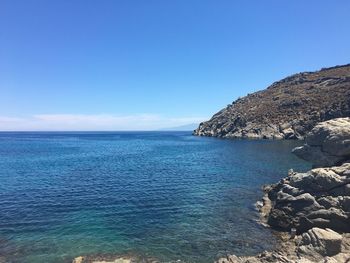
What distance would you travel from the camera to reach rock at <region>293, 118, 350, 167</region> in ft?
136

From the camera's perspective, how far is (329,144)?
43.3 m

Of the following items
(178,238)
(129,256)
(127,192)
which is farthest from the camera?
(127,192)

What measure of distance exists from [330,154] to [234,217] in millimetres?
15569

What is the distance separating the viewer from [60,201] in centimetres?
4666

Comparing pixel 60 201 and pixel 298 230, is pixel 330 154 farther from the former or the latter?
pixel 60 201

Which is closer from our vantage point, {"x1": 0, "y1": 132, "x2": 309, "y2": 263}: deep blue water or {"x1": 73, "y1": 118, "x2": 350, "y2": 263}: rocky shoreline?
{"x1": 73, "y1": 118, "x2": 350, "y2": 263}: rocky shoreline

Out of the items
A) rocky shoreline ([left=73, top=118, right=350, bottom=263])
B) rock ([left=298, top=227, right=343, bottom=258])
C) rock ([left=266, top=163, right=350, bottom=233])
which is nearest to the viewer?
rock ([left=298, top=227, right=343, bottom=258])

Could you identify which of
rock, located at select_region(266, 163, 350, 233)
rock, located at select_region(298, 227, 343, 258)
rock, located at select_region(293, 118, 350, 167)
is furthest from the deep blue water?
rock, located at select_region(293, 118, 350, 167)

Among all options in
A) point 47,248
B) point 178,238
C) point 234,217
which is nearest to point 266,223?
point 234,217

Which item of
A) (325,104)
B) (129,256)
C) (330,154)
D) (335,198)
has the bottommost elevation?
(129,256)

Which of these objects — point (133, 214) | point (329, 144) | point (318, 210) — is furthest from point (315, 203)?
point (133, 214)

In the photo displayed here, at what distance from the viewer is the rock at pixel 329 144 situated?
41.4 meters

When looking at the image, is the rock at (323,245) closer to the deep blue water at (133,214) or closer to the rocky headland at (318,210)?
the rocky headland at (318,210)

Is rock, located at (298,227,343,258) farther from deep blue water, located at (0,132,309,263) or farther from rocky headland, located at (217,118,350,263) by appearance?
deep blue water, located at (0,132,309,263)
